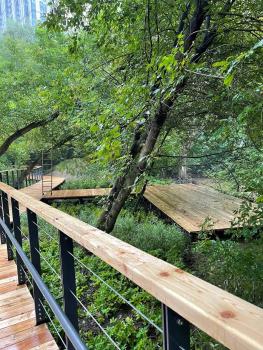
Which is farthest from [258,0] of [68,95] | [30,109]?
[30,109]

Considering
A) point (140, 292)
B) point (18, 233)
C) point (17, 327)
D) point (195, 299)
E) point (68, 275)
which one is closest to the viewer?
point (195, 299)

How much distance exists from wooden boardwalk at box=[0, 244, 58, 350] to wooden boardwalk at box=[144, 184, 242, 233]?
2964mm

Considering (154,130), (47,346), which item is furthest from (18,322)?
(154,130)

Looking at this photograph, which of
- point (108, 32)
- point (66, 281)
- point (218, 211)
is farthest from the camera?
point (218, 211)

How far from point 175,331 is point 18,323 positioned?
173 cm

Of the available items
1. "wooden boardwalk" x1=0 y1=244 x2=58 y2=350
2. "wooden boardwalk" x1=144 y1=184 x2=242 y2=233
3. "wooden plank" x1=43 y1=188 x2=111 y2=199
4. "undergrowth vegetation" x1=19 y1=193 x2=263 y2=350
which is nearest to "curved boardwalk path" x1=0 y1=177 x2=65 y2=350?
"wooden boardwalk" x1=0 y1=244 x2=58 y2=350

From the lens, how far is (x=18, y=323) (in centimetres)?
204

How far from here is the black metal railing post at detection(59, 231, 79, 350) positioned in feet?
4.62

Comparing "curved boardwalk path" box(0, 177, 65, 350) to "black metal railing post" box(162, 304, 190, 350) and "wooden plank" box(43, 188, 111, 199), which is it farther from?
"wooden plank" box(43, 188, 111, 199)

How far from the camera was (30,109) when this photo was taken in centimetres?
809

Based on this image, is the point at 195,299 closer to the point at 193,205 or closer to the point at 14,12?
the point at 193,205

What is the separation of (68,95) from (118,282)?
2.26 m

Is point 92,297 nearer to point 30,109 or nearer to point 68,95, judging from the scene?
point 68,95

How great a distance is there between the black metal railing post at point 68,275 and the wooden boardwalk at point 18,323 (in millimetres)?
521
